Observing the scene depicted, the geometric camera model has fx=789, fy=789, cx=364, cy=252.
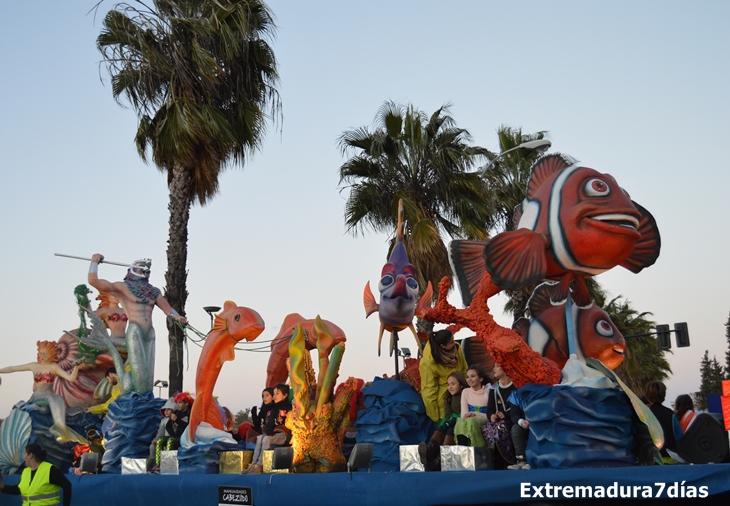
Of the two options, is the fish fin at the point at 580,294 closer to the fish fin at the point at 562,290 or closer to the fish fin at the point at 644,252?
the fish fin at the point at 562,290

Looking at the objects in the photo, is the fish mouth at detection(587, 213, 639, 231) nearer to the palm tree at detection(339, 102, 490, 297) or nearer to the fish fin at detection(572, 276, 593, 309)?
the fish fin at detection(572, 276, 593, 309)

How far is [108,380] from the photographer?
11.3 m

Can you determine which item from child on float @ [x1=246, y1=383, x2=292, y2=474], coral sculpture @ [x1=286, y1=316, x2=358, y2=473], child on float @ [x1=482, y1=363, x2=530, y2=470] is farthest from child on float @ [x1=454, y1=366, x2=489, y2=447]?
child on float @ [x1=246, y1=383, x2=292, y2=474]

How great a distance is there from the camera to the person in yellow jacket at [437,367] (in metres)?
8.38

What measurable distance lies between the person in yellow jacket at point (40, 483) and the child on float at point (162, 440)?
2632mm

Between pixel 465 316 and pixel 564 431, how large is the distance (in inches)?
67.0

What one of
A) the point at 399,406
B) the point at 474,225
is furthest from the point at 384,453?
the point at 474,225

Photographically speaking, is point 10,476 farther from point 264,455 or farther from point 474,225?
point 474,225

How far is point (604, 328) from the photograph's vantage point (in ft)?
26.4

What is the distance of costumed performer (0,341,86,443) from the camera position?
1101 cm

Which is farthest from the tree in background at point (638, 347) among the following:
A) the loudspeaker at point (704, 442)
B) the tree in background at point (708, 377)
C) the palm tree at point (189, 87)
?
the loudspeaker at point (704, 442)

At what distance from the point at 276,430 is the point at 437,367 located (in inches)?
75.4

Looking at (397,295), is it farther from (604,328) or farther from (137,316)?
(137,316)

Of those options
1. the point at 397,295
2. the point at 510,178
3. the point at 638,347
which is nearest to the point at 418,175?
the point at 510,178
